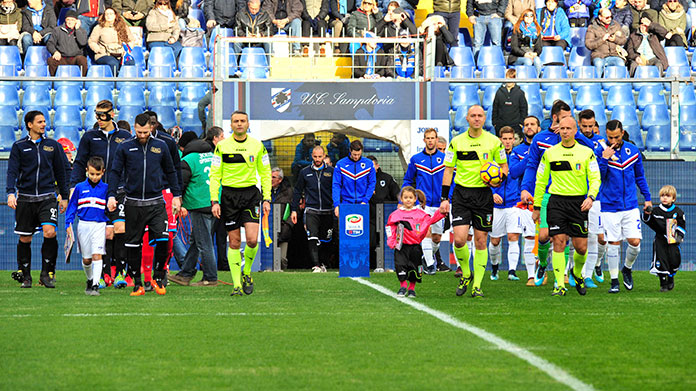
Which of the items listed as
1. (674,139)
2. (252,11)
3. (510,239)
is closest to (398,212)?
(510,239)

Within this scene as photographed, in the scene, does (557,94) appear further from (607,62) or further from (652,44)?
(652,44)

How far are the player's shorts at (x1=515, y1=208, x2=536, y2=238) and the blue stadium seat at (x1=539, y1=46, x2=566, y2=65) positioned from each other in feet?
26.7

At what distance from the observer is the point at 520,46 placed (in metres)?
22.2

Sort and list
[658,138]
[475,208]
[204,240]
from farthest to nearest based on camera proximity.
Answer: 1. [658,138]
2. [204,240]
3. [475,208]

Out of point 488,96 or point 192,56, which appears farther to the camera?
point 192,56

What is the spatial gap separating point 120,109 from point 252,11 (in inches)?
145

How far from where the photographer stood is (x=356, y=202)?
16.4 meters

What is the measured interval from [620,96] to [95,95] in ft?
33.8

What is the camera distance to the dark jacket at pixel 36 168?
12398 mm

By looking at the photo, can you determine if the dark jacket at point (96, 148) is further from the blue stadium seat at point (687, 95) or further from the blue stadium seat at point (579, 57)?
the blue stadium seat at point (579, 57)

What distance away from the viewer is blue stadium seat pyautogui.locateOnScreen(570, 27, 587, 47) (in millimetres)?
23234

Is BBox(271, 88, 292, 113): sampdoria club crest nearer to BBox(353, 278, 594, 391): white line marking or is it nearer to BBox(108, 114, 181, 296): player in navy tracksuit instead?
BBox(108, 114, 181, 296): player in navy tracksuit

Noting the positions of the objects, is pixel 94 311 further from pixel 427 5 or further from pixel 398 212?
pixel 427 5

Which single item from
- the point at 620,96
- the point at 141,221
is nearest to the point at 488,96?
the point at 620,96
